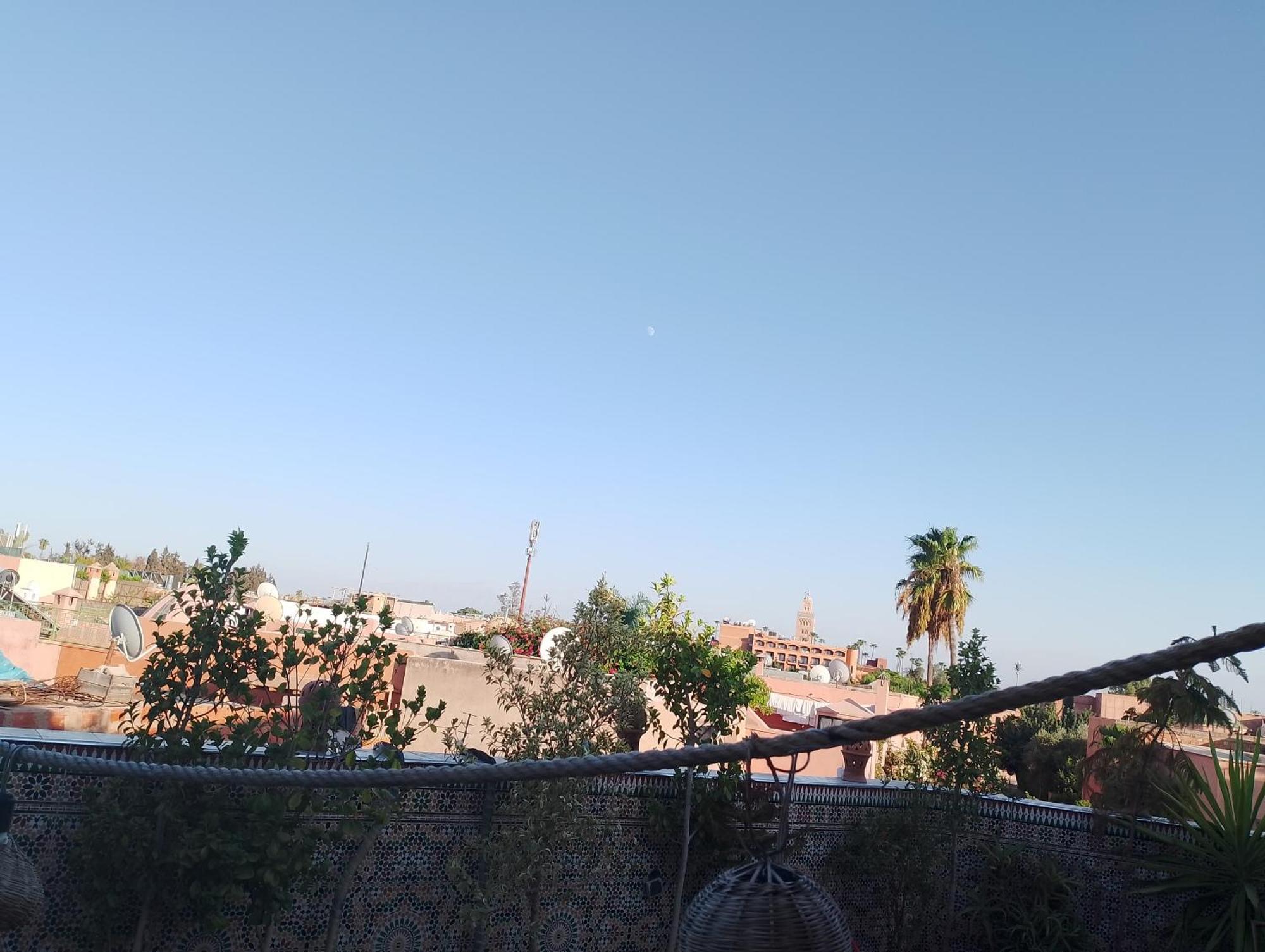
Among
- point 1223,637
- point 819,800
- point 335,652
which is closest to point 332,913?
point 335,652

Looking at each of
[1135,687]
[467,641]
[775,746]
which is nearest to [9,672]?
[467,641]

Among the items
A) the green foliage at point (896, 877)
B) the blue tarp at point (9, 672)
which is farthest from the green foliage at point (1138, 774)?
the blue tarp at point (9, 672)

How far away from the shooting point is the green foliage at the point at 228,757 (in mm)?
3691

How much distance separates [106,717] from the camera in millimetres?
8055

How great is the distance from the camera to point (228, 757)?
3.86 m

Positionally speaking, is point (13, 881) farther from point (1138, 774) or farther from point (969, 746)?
point (1138, 774)

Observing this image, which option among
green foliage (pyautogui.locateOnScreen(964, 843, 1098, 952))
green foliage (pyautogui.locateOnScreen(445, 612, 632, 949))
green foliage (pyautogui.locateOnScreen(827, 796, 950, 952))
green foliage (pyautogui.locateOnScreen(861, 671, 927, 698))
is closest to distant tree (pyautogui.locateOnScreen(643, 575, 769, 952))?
green foliage (pyautogui.locateOnScreen(445, 612, 632, 949))

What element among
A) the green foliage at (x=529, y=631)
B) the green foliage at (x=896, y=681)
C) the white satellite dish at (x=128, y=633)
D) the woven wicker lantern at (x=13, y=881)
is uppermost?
the green foliage at (x=896, y=681)

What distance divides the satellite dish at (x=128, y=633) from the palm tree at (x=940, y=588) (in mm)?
18365

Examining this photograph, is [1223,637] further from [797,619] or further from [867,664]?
[797,619]

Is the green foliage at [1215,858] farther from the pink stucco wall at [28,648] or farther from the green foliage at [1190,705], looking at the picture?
the pink stucco wall at [28,648]

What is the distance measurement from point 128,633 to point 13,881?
467 inches

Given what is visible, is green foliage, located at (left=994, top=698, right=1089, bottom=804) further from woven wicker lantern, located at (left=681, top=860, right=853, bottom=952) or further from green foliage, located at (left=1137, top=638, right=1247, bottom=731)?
woven wicker lantern, located at (left=681, top=860, right=853, bottom=952)

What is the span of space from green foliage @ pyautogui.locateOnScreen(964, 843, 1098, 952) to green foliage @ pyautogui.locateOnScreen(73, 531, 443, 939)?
3.98 m
